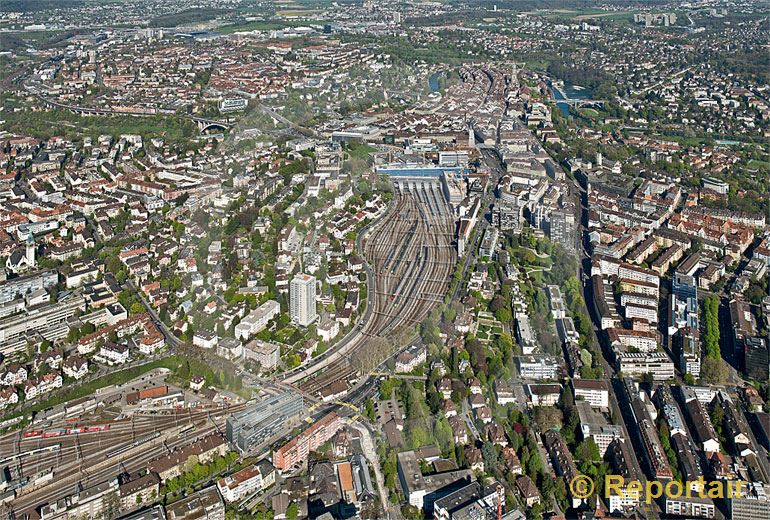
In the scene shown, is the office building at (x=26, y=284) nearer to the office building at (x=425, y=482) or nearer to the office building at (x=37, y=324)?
the office building at (x=37, y=324)

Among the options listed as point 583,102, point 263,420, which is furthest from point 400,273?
point 583,102

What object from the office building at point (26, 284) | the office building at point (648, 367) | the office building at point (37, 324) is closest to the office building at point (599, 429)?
the office building at point (648, 367)

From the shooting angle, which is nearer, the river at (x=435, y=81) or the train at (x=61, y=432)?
the train at (x=61, y=432)

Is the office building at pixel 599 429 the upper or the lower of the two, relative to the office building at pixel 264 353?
lower

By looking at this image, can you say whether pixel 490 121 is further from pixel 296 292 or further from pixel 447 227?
pixel 296 292

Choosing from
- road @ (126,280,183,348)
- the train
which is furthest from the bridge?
the train

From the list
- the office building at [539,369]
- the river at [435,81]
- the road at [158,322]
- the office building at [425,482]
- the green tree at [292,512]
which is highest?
Answer: the river at [435,81]
